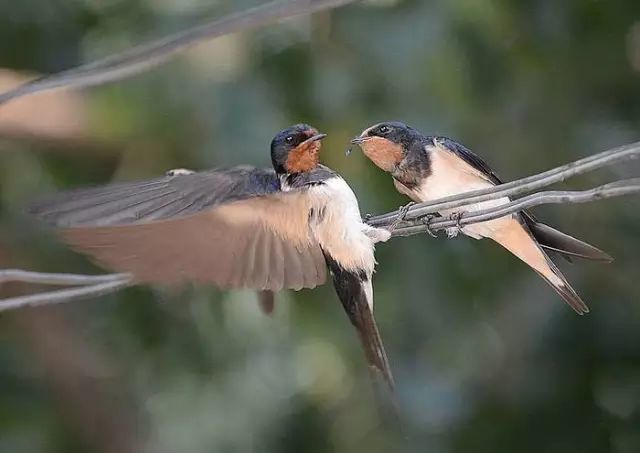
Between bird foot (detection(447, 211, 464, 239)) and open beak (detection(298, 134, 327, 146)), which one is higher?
open beak (detection(298, 134, 327, 146))

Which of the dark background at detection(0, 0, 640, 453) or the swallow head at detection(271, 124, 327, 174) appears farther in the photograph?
the dark background at detection(0, 0, 640, 453)

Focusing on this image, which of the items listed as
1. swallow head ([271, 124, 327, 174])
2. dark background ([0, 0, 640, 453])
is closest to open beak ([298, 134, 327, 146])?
swallow head ([271, 124, 327, 174])

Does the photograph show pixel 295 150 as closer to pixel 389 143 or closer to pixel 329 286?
pixel 389 143

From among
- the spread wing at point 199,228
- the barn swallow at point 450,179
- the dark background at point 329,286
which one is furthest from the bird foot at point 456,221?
the dark background at point 329,286

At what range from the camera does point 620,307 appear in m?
1.74

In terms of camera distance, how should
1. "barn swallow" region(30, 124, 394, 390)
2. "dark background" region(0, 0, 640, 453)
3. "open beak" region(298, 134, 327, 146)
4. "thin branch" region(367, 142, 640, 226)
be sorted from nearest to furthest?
"thin branch" region(367, 142, 640, 226) → "barn swallow" region(30, 124, 394, 390) → "open beak" region(298, 134, 327, 146) → "dark background" region(0, 0, 640, 453)

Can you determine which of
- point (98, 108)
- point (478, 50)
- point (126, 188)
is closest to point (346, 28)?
point (478, 50)

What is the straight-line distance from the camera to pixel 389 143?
76 centimetres

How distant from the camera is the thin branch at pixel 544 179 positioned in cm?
57

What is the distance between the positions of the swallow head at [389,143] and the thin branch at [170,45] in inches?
3.4

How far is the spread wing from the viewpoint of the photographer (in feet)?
2.15

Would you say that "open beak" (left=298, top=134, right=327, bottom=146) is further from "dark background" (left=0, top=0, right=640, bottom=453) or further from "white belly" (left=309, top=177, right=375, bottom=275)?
"dark background" (left=0, top=0, right=640, bottom=453)

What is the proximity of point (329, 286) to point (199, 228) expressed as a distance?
0.95 metres

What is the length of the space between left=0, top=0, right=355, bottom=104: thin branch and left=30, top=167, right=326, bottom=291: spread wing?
0.28 feet
